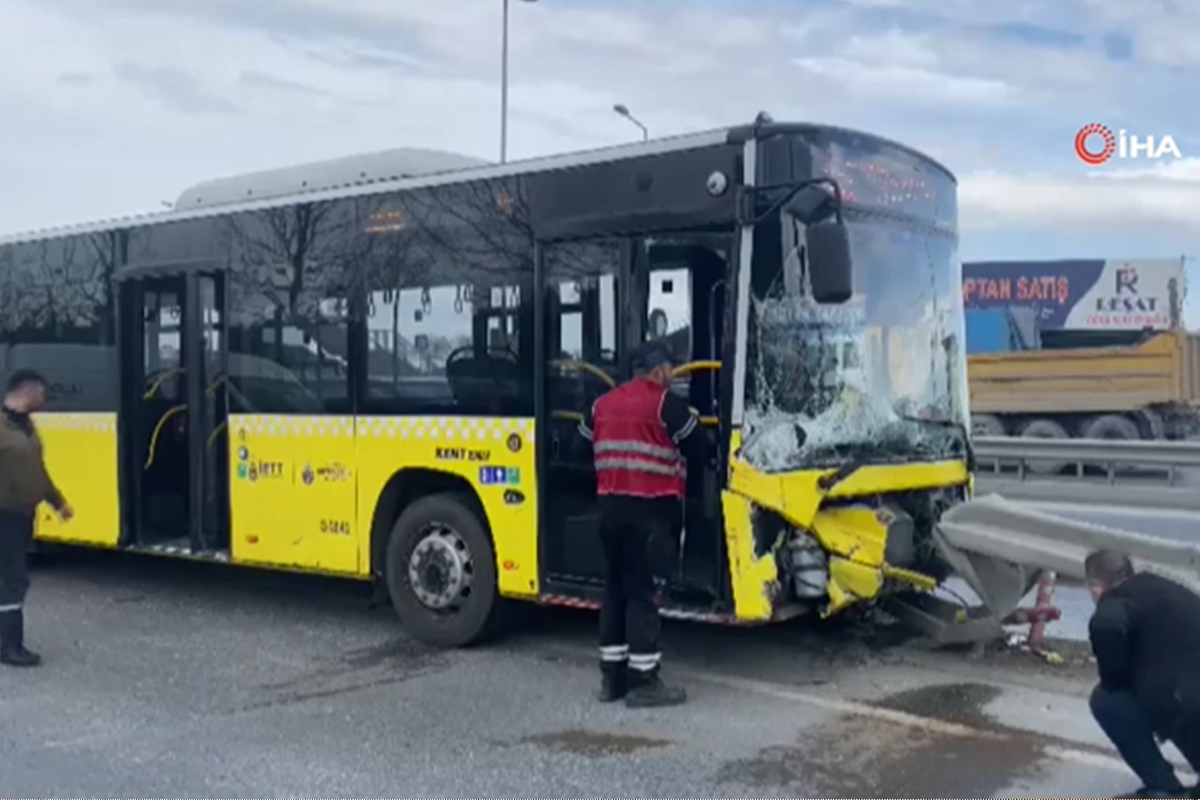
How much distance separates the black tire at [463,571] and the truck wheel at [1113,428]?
16153 millimetres

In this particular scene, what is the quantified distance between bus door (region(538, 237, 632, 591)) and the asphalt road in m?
0.72

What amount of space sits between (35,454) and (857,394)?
497 centimetres

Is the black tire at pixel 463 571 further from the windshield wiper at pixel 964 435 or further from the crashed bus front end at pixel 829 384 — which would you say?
the windshield wiper at pixel 964 435

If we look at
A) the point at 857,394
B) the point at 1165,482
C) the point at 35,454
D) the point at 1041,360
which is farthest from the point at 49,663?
the point at 1041,360

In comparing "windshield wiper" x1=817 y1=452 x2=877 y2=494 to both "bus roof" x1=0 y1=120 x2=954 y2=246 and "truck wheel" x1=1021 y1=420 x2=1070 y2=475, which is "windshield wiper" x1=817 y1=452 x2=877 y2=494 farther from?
"truck wheel" x1=1021 y1=420 x2=1070 y2=475

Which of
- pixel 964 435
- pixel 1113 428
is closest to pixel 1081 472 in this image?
pixel 1113 428

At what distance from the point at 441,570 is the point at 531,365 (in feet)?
4.81

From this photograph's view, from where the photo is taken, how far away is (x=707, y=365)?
7359 millimetres

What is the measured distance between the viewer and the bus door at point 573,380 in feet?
25.5

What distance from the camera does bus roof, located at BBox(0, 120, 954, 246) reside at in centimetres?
745

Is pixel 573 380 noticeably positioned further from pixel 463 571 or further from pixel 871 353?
pixel 871 353

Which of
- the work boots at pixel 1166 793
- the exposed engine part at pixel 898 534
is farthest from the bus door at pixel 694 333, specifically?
the work boots at pixel 1166 793

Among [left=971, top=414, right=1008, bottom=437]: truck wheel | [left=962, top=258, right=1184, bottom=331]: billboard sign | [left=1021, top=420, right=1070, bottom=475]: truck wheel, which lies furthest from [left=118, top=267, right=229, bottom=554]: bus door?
[left=962, top=258, right=1184, bottom=331]: billboard sign

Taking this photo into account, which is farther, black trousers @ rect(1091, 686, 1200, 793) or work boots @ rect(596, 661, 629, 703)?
work boots @ rect(596, 661, 629, 703)
